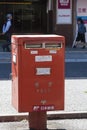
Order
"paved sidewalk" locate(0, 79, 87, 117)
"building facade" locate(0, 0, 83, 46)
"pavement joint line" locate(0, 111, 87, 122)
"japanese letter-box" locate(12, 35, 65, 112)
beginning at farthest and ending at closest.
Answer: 1. "building facade" locate(0, 0, 83, 46)
2. "paved sidewalk" locate(0, 79, 87, 117)
3. "pavement joint line" locate(0, 111, 87, 122)
4. "japanese letter-box" locate(12, 35, 65, 112)

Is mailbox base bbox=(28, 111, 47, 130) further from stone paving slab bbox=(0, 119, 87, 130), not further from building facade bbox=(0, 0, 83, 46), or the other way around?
building facade bbox=(0, 0, 83, 46)

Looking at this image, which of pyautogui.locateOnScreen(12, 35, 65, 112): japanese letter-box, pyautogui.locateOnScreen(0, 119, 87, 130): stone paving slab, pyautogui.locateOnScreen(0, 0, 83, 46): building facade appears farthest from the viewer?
pyautogui.locateOnScreen(0, 0, 83, 46): building facade

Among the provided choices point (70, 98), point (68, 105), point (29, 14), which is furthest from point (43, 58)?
point (29, 14)

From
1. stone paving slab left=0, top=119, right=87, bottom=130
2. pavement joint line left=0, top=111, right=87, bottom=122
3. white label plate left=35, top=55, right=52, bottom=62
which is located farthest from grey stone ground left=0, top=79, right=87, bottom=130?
white label plate left=35, top=55, right=52, bottom=62

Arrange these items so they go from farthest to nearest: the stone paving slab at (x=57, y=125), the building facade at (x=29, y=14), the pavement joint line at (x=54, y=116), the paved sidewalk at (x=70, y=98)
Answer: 1. the building facade at (x=29, y=14)
2. the paved sidewalk at (x=70, y=98)
3. the pavement joint line at (x=54, y=116)
4. the stone paving slab at (x=57, y=125)

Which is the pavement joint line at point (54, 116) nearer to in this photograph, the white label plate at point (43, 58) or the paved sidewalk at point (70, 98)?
the paved sidewalk at point (70, 98)

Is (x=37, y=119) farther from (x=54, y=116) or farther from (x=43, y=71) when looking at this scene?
(x=54, y=116)

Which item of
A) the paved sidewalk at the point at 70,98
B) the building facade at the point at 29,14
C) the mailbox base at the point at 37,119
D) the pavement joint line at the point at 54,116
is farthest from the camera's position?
the building facade at the point at 29,14

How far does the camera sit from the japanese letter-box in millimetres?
8297

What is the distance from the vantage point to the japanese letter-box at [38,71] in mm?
8297

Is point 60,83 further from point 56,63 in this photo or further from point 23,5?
point 23,5

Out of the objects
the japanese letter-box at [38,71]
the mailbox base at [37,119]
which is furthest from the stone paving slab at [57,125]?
the japanese letter-box at [38,71]

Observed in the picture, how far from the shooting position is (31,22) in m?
29.6

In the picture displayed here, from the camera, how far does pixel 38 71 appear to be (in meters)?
8.35
